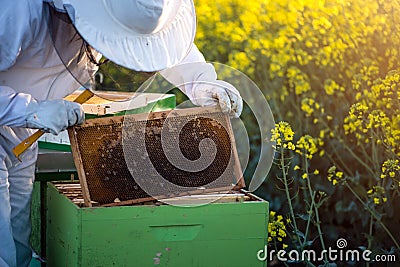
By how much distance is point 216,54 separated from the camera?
5.17 m

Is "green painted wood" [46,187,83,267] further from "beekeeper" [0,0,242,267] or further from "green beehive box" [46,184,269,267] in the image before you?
A: "beekeeper" [0,0,242,267]

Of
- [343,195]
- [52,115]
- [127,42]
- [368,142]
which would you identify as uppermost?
[127,42]

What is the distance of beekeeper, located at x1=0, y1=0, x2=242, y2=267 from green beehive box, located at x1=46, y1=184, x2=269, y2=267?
0.70 feet

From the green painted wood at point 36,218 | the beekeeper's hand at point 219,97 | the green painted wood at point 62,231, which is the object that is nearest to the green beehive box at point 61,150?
the green painted wood at point 36,218

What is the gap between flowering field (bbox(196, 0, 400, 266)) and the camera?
419 centimetres

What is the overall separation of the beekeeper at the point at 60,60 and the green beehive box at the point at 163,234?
0.21 meters

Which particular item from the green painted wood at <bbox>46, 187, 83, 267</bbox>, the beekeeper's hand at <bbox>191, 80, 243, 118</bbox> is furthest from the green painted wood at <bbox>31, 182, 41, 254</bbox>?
the beekeeper's hand at <bbox>191, 80, 243, 118</bbox>

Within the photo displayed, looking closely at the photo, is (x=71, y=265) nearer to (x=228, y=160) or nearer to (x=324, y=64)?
(x=228, y=160)

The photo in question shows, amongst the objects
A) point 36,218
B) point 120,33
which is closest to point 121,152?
point 120,33

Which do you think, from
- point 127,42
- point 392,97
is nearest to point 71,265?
point 127,42

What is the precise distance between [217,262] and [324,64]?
5.28ft

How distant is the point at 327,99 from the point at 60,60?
1.84 m

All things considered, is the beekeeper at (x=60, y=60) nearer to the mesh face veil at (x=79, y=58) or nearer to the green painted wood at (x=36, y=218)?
the mesh face veil at (x=79, y=58)

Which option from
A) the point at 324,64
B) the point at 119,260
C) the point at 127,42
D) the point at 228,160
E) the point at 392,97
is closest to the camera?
the point at 127,42
